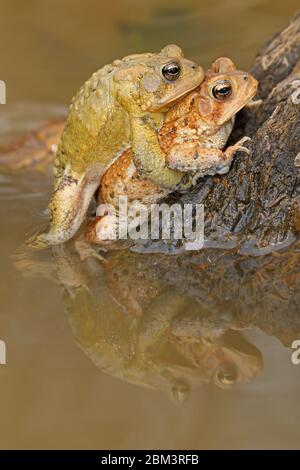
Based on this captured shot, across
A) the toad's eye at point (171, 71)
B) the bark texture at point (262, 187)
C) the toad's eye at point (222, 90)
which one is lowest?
the bark texture at point (262, 187)

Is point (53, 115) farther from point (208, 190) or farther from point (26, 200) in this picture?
point (208, 190)

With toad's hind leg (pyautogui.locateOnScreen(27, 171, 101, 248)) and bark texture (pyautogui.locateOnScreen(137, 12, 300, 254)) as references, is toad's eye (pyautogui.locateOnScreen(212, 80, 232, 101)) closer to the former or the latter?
bark texture (pyautogui.locateOnScreen(137, 12, 300, 254))

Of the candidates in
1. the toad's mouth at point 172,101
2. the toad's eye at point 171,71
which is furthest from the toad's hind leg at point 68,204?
Result: the toad's eye at point 171,71

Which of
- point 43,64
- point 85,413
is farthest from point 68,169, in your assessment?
point 43,64

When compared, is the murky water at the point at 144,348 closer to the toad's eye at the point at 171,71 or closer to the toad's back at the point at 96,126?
the toad's back at the point at 96,126

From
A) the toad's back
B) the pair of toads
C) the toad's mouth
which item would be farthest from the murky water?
the toad's mouth

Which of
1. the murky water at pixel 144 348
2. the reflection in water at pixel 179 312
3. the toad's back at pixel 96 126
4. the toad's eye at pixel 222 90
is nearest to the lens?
the murky water at pixel 144 348

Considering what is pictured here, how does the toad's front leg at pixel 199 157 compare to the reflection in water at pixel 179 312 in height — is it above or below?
above

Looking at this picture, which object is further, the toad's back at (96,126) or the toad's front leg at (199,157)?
the toad's back at (96,126)
